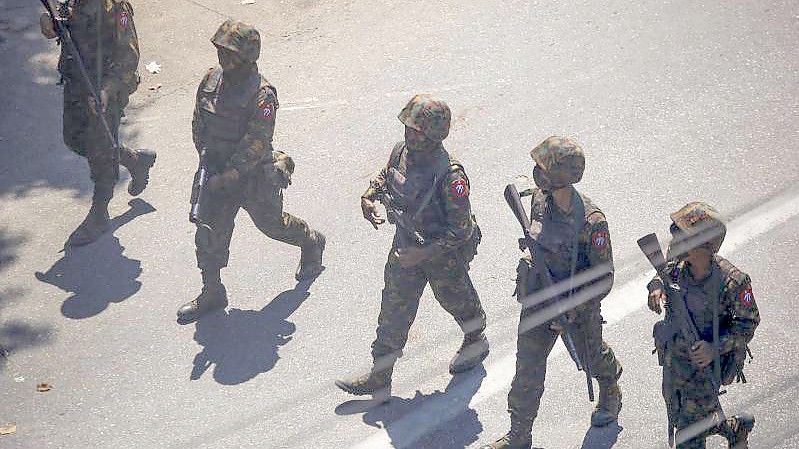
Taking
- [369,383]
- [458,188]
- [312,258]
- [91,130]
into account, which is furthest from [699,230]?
[91,130]

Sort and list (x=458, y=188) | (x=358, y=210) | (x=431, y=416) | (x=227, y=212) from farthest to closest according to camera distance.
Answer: (x=358, y=210)
(x=227, y=212)
(x=431, y=416)
(x=458, y=188)

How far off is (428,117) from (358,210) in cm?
286

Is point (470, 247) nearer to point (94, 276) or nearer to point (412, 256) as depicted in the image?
point (412, 256)

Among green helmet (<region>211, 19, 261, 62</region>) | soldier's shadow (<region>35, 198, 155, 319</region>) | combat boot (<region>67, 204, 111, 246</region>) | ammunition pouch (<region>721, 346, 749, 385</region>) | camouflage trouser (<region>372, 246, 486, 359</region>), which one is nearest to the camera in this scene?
ammunition pouch (<region>721, 346, 749, 385</region>)

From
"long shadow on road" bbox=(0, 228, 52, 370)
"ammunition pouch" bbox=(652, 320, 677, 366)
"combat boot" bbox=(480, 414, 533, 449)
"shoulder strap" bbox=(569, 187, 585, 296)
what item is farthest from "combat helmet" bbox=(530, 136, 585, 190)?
"long shadow on road" bbox=(0, 228, 52, 370)

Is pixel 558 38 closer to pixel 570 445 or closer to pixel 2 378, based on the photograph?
pixel 570 445

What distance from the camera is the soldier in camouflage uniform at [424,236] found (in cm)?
655

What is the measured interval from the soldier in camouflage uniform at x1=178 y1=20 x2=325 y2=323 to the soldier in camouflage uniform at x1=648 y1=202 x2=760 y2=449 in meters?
3.21

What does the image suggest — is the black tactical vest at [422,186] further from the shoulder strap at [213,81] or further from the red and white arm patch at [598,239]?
Answer: the shoulder strap at [213,81]

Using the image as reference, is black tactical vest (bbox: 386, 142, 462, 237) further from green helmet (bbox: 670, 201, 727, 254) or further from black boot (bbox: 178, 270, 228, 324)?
black boot (bbox: 178, 270, 228, 324)

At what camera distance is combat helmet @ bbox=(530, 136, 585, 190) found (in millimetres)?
5883

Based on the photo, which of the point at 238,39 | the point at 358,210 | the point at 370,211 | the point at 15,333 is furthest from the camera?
the point at 358,210

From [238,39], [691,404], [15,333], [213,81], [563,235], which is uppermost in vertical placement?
[238,39]

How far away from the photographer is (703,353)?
5.57 metres
